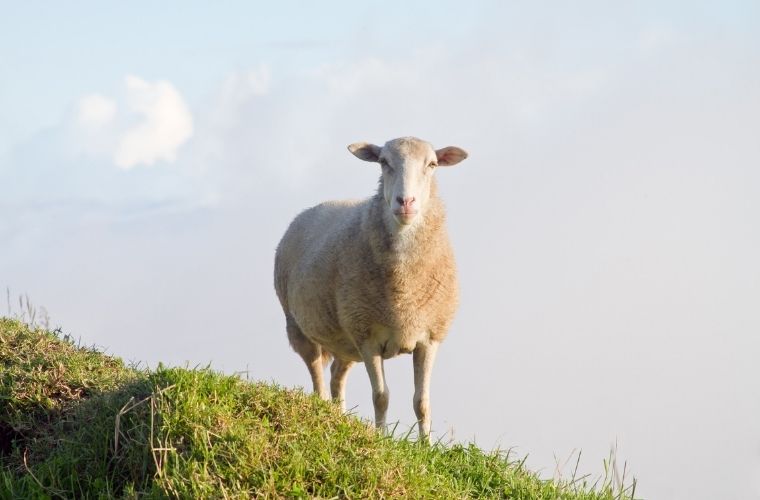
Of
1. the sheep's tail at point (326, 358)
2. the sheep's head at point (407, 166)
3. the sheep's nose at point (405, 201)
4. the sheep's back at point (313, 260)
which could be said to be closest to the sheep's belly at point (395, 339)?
the sheep's back at point (313, 260)

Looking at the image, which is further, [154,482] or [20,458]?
[20,458]

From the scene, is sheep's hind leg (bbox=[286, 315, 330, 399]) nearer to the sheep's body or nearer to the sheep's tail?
the sheep's tail

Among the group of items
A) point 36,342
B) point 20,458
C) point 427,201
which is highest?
point 427,201

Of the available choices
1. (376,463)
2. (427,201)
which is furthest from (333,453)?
(427,201)

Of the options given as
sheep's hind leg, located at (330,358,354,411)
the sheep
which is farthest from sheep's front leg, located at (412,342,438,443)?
sheep's hind leg, located at (330,358,354,411)

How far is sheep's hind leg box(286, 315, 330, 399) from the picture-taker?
38.5 feet

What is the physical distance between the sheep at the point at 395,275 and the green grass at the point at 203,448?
6.96 feet

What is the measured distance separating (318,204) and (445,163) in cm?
287

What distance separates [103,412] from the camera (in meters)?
6.48

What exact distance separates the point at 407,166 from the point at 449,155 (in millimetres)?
777

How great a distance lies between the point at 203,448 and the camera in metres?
5.84

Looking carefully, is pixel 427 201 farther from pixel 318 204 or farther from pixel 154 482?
pixel 154 482

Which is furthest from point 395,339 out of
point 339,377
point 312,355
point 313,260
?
point 312,355

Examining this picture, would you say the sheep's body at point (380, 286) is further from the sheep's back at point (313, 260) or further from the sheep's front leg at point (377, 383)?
the sheep's front leg at point (377, 383)
